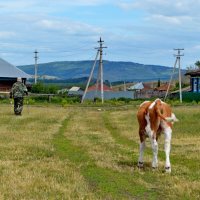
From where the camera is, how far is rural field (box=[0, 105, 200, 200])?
10.0 m

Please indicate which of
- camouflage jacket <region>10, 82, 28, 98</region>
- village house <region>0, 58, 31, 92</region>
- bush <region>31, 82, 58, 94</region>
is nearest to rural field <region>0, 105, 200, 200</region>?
camouflage jacket <region>10, 82, 28, 98</region>

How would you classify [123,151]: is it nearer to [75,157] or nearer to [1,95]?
[75,157]

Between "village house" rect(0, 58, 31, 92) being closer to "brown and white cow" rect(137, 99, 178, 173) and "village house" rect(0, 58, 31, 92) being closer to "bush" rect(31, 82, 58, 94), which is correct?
"bush" rect(31, 82, 58, 94)

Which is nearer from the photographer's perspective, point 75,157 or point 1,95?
point 75,157

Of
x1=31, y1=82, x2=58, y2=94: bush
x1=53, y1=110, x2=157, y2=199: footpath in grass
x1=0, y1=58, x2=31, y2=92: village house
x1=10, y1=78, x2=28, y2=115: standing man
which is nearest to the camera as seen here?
x1=53, y1=110, x2=157, y2=199: footpath in grass

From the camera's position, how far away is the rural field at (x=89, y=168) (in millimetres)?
10016

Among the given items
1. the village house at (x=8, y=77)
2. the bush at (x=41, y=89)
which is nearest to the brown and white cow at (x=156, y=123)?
the village house at (x=8, y=77)

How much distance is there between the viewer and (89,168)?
42.4 feet

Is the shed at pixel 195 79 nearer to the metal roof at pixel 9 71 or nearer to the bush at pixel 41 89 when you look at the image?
the metal roof at pixel 9 71

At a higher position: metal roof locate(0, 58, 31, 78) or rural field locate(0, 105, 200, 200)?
metal roof locate(0, 58, 31, 78)

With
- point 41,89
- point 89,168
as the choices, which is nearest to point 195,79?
point 41,89

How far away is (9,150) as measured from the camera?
16.1 m

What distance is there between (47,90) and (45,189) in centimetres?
9001

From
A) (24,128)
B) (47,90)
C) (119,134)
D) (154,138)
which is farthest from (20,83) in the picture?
(47,90)
